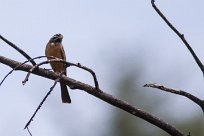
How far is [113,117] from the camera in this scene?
2238cm

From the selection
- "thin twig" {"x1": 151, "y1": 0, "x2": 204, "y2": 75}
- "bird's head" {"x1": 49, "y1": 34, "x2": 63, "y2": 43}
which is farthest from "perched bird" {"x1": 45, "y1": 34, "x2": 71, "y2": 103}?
"thin twig" {"x1": 151, "y1": 0, "x2": 204, "y2": 75}

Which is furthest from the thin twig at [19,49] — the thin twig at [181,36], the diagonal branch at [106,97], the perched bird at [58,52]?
the perched bird at [58,52]

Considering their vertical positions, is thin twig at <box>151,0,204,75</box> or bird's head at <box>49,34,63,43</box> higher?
thin twig at <box>151,0,204,75</box>

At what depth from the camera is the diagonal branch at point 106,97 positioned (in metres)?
2.80

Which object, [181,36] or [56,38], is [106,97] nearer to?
[181,36]

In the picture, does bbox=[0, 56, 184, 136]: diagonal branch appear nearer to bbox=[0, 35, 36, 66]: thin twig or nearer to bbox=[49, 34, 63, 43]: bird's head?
bbox=[0, 35, 36, 66]: thin twig

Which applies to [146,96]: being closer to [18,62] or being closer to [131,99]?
[131,99]

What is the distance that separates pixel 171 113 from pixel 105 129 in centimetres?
211

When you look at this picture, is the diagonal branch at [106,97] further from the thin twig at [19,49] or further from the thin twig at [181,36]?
the thin twig at [181,36]

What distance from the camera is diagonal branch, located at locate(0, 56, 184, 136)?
2.80 meters

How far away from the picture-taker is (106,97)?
2.95m

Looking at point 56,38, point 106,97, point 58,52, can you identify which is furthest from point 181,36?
point 56,38

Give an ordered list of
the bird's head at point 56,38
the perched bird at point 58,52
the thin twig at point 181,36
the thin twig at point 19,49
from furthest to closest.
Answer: the bird's head at point 56,38 → the perched bird at point 58,52 → the thin twig at point 19,49 → the thin twig at point 181,36

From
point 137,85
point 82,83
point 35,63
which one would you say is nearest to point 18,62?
point 35,63
